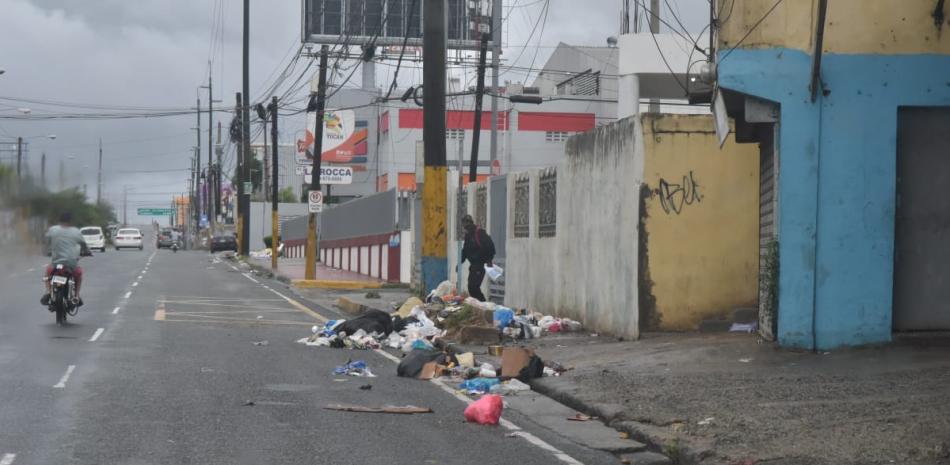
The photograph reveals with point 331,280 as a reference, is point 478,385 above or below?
above

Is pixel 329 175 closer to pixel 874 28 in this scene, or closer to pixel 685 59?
pixel 685 59

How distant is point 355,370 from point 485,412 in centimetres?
404

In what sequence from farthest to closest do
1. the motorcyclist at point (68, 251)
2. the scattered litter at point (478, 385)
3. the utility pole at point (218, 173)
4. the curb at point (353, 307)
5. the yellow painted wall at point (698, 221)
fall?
the utility pole at point (218, 173) < the curb at point (353, 307) < the motorcyclist at point (68, 251) < the yellow painted wall at point (698, 221) < the scattered litter at point (478, 385)

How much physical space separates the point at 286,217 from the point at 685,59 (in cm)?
5689

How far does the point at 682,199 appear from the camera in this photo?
666 inches

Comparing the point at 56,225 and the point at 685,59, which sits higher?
the point at 685,59

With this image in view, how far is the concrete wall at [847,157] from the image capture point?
46.5 ft

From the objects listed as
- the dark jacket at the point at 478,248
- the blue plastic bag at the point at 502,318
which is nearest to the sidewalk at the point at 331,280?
the dark jacket at the point at 478,248

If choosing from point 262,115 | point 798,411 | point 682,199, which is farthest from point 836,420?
point 262,115

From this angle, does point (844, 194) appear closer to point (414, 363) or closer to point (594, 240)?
point (594, 240)

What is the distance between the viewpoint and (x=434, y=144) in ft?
74.5

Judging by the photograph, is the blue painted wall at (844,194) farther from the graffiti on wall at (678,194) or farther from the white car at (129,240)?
the white car at (129,240)

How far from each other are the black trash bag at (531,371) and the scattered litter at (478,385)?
13.0 inches

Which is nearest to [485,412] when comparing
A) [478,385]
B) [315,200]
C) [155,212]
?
[478,385]
